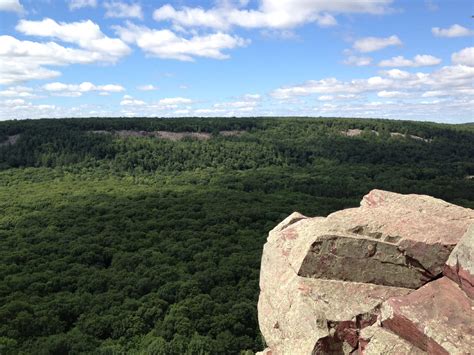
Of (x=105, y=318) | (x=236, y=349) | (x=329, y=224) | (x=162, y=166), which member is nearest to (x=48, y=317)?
(x=105, y=318)

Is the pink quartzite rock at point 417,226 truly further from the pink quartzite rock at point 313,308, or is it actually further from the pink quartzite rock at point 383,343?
the pink quartzite rock at point 383,343

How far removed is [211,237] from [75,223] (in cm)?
3103

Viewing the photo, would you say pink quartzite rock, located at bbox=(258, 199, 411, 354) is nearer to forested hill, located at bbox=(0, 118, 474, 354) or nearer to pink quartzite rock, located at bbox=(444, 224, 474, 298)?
pink quartzite rock, located at bbox=(444, 224, 474, 298)

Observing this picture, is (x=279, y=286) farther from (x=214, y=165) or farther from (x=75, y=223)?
(x=214, y=165)

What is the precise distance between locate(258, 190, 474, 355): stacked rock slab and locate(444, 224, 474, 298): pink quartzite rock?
0.03 meters

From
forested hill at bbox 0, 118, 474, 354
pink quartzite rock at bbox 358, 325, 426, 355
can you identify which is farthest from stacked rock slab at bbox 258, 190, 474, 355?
forested hill at bbox 0, 118, 474, 354

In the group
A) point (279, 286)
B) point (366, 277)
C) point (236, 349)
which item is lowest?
point (236, 349)

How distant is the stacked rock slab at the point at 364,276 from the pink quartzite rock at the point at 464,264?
0.10 ft

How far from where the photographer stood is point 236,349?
156 ft

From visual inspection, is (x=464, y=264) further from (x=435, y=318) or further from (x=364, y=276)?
(x=364, y=276)

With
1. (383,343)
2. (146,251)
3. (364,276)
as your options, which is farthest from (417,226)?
(146,251)

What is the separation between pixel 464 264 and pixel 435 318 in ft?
5.66

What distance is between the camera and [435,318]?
12.0 meters

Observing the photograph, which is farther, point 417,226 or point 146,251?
point 146,251
